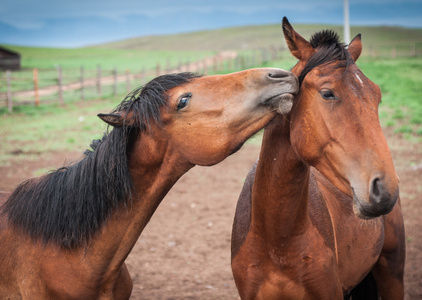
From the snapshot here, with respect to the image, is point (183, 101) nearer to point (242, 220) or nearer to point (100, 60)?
point (242, 220)

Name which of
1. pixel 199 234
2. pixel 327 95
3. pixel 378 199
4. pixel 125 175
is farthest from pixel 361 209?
pixel 199 234

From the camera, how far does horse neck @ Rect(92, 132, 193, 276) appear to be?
98.7 inches

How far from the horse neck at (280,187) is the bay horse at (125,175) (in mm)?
401

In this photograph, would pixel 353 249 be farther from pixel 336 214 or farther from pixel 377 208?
pixel 377 208

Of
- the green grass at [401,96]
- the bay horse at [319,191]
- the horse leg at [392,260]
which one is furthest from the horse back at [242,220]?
the green grass at [401,96]

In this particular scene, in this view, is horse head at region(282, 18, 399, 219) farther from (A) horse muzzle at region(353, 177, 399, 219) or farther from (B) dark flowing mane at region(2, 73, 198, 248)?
(B) dark flowing mane at region(2, 73, 198, 248)

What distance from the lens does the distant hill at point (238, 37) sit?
81812 mm

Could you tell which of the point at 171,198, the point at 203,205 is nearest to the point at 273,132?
the point at 203,205

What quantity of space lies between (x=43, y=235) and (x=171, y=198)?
17.8ft

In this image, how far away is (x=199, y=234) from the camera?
656 centimetres

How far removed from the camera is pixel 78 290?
8.31 ft

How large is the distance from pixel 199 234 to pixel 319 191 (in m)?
3.63

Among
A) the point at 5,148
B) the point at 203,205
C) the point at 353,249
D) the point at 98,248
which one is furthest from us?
the point at 5,148

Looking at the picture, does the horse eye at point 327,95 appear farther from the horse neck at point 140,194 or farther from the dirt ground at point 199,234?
the dirt ground at point 199,234
